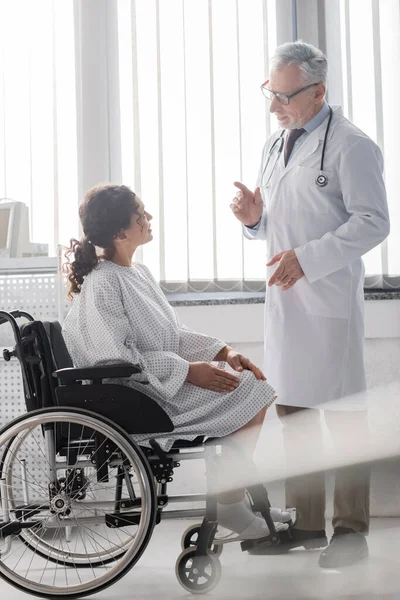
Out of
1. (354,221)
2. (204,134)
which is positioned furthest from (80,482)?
(204,134)

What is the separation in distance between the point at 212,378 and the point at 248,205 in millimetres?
614

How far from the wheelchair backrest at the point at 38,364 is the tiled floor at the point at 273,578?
54 cm

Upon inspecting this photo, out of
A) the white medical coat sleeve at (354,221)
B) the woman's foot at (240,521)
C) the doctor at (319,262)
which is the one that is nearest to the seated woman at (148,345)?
the woman's foot at (240,521)

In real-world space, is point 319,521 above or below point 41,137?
below

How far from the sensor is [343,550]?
2102 mm

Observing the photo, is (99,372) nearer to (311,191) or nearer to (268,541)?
(268,541)

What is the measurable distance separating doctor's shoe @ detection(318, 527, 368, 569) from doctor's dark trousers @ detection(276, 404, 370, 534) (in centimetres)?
3

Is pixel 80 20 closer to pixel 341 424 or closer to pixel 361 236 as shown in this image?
pixel 361 236

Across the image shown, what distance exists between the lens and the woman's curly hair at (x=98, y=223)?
2018 mm

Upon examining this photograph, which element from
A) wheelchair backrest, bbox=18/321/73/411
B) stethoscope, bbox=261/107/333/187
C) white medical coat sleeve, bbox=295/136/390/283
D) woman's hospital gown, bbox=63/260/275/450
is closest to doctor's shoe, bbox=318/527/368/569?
woman's hospital gown, bbox=63/260/275/450

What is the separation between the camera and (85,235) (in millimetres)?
2045

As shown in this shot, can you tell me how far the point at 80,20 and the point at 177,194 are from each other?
77 cm

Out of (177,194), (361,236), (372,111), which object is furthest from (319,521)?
(372,111)

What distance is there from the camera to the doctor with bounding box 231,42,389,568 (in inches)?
82.3
